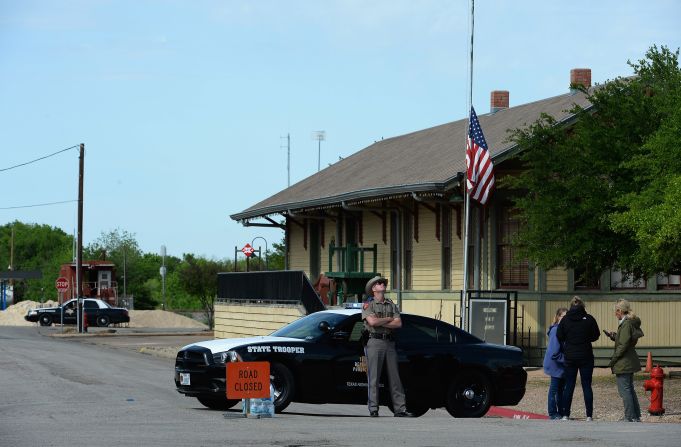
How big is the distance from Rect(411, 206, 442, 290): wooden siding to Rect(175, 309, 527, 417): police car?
46.2 feet

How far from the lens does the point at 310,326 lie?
18578 millimetres

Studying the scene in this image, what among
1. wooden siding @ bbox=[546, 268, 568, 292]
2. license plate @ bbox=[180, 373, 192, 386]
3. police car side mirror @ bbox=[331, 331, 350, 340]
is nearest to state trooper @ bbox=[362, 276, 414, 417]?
police car side mirror @ bbox=[331, 331, 350, 340]

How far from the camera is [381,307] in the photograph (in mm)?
17375

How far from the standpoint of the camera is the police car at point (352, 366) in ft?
58.0

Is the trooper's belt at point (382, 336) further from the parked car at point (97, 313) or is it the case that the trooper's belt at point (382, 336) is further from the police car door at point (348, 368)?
the parked car at point (97, 313)

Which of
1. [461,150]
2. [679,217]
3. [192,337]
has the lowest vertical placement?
[192,337]

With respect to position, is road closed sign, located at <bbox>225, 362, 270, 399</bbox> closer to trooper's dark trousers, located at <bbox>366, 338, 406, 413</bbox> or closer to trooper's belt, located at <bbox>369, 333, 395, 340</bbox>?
trooper's dark trousers, located at <bbox>366, 338, 406, 413</bbox>

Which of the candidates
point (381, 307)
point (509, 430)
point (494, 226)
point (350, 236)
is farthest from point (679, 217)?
point (350, 236)

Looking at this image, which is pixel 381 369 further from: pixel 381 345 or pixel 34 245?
pixel 34 245

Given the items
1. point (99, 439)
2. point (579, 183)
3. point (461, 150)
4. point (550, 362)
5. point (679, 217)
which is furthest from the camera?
point (461, 150)

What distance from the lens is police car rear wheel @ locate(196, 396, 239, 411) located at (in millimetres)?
18203

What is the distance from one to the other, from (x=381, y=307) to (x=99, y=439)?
5247 millimetres

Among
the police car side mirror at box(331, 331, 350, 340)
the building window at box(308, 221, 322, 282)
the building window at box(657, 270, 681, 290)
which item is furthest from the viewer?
the building window at box(308, 221, 322, 282)

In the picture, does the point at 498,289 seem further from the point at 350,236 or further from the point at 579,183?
→ the point at 350,236
